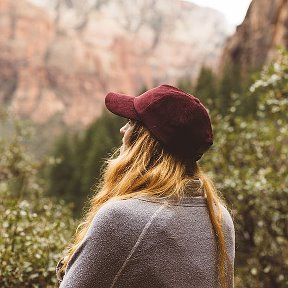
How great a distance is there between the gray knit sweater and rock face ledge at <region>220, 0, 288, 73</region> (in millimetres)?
42906

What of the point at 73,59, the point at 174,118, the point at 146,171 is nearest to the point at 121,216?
the point at 146,171

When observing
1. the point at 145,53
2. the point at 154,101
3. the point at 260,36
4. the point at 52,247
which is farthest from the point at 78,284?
the point at 145,53

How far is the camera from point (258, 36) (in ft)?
175

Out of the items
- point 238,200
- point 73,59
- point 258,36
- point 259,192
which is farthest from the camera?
point 73,59

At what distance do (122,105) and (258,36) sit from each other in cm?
5349

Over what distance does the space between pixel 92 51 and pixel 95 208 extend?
160918mm

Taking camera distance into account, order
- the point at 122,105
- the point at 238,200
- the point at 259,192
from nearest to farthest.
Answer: the point at 122,105
the point at 259,192
the point at 238,200

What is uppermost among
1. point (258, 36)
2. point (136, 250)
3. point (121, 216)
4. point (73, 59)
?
point (121, 216)

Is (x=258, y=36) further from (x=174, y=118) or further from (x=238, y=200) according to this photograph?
(x=174, y=118)

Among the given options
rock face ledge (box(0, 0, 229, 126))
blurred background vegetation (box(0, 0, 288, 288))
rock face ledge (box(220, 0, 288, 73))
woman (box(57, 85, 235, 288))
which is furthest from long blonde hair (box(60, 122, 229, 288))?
rock face ledge (box(0, 0, 229, 126))

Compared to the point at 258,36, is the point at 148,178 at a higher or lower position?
higher

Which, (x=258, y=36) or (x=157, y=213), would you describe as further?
(x=258, y=36)

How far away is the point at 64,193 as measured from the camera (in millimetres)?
38469

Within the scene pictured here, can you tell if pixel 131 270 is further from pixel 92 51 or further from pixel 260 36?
pixel 92 51
